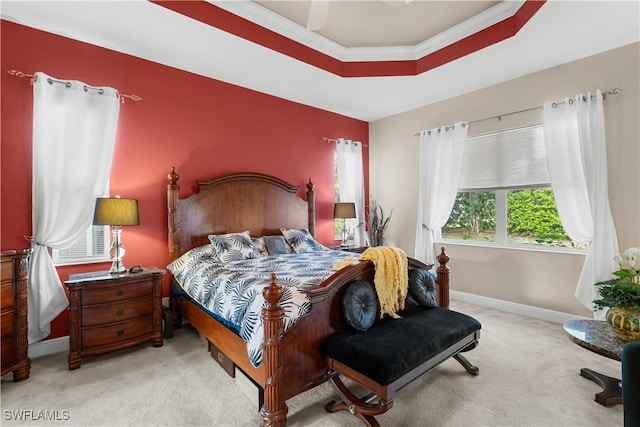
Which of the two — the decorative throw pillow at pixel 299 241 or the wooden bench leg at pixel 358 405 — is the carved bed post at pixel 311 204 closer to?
the decorative throw pillow at pixel 299 241

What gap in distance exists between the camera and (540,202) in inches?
148

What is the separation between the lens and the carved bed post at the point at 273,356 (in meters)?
1.73

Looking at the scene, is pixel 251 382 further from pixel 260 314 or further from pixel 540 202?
pixel 540 202

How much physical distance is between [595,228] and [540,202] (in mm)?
666

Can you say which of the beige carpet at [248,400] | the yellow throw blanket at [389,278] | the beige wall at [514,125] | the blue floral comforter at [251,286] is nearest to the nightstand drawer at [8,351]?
the beige carpet at [248,400]

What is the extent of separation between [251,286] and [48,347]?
2.23 metres

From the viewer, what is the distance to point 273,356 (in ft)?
5.71

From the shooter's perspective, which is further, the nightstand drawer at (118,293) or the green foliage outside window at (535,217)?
the green foliage outside window at (535,217)

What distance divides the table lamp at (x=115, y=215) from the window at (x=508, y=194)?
4.23 meters

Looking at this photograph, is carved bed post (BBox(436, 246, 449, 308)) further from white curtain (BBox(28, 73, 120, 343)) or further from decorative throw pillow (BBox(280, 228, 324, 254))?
white curtain (BBox(28, 73, 120, 343))

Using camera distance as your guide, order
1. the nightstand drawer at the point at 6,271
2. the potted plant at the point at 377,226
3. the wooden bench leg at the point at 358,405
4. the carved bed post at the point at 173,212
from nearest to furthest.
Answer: the wooden bench leg at the point at 358,405 < the nightstand drawer at the point at 6,271 < the carved bed post at the point at 173,212 < the potted plant at the point at 377,226

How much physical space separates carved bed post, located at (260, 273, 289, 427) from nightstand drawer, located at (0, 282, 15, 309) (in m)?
2.03

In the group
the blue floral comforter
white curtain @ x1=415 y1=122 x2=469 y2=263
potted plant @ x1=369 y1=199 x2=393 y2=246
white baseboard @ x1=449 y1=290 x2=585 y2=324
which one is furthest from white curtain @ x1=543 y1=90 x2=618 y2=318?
the blue floral comforter

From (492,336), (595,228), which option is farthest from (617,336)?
(595,228)
